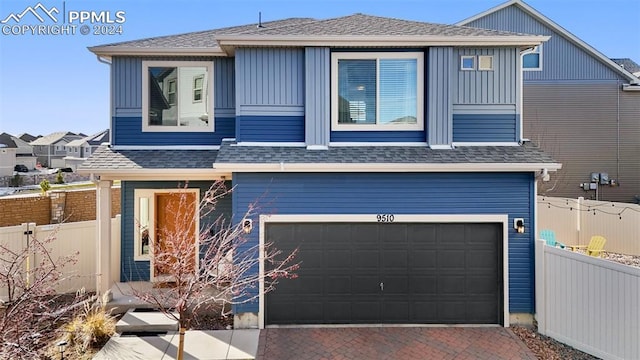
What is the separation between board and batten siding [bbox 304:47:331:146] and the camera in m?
8.18

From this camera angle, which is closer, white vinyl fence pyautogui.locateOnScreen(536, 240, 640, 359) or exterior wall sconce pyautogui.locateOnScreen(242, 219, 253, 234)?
white vinyl fence pyautogui.locateOnScreen(536, 240, 640, 359)

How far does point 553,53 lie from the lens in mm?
17562

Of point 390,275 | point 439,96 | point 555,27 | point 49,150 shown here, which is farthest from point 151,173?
point 49,150

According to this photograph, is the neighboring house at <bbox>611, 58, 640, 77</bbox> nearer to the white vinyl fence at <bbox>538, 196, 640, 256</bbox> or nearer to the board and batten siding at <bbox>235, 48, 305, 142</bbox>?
the white vinyl fence at <bbox>538, 196, 640, 256</bbox>

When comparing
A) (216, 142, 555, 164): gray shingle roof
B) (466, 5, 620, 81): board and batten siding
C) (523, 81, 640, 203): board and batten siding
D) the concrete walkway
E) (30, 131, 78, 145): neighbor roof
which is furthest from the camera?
(30, 131, 78, 145): neighbor roof

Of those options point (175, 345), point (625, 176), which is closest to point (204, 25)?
point (175, 345)

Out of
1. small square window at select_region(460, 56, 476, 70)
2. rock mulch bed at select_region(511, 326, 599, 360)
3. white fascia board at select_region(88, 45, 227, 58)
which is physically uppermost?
white fascia board at select_region(88, 45, 227, 58)

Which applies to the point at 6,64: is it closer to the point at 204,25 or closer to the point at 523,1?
the point at 204,25

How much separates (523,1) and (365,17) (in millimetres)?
11413

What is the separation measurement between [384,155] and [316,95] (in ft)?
6.30

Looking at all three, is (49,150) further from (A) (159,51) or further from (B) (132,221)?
(A) (159,51)

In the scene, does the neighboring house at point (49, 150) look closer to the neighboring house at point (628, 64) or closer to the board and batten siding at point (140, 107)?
the board and batten siding at point (140, 107)

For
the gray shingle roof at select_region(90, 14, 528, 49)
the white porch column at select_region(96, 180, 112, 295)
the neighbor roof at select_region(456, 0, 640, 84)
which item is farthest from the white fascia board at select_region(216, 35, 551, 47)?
the neighbor roof at select_region(456, 0, 640, 84)

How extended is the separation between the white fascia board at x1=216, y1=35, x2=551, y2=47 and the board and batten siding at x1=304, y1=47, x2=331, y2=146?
0.22 meters
